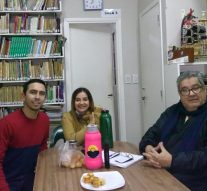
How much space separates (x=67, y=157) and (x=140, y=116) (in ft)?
9.37

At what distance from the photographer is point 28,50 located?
3.98 m

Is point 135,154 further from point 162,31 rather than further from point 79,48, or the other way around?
point 79,48

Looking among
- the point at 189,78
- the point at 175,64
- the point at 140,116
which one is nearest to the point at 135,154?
the point at 189,78

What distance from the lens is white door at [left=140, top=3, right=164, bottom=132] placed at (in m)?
3.55

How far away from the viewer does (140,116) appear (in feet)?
14.8

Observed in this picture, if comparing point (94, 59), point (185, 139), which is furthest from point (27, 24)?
point (185, 139)

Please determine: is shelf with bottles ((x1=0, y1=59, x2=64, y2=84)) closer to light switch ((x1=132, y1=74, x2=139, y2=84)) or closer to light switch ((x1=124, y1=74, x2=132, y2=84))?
light switch ((x1=124, y1=74, x2=132, y2=84))

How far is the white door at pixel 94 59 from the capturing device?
4.44m

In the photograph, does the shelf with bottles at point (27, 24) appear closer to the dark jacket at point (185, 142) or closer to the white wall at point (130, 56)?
the white wall at point (130, 56)

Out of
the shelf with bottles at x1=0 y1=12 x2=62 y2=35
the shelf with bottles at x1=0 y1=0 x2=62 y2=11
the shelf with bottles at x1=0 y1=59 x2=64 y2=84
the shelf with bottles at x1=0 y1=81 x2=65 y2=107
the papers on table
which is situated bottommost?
the papers on table

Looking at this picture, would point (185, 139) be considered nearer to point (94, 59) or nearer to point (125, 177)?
point (125, 177)

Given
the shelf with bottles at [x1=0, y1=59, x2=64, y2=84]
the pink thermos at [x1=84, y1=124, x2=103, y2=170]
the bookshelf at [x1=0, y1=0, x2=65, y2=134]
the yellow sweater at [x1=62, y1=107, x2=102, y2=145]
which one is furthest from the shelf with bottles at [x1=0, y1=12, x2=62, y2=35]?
the pink thermos at [x1=84, y1=124, x2=103, y2=170]

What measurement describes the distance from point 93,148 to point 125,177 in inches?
9.3

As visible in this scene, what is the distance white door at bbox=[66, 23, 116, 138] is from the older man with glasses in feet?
8.32
